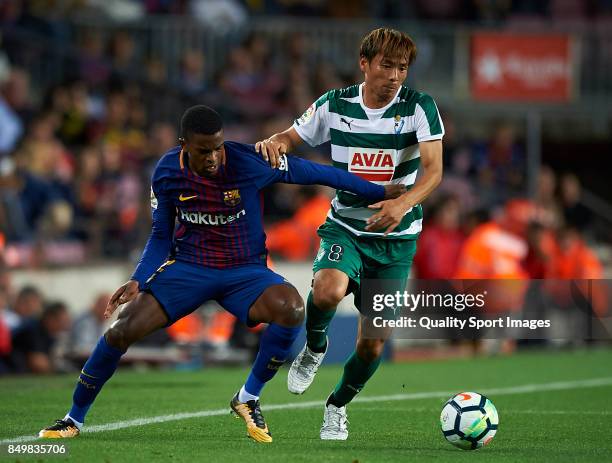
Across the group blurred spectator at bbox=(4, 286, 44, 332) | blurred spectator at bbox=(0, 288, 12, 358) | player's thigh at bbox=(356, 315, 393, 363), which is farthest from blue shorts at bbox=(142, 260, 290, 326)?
blurred spectator at bbox=(4, 286, 44, 332)

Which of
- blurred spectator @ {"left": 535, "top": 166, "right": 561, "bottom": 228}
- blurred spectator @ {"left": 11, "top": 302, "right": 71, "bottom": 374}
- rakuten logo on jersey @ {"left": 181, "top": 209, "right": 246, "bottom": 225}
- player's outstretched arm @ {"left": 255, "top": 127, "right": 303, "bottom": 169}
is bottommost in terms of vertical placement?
blurred spectator @ {"left": 535, "top": 166, "right": 561, "bottom": 228}

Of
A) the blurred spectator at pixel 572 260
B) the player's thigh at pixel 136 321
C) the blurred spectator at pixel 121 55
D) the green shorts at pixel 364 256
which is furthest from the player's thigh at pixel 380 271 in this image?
the blurred spectator at pixel 572 260

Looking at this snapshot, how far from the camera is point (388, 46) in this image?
25.8 ft

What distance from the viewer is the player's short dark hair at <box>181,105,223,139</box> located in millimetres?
7316

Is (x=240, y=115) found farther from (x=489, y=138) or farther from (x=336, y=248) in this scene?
(x=336, y=248)

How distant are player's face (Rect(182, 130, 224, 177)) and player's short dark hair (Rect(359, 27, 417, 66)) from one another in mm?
1152

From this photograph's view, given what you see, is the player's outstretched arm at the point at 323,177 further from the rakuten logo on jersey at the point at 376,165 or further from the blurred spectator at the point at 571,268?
the blurred spectator at the point at 571,268

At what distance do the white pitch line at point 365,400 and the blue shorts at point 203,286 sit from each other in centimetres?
105

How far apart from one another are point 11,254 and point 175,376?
2.52m

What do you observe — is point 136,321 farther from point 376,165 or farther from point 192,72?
point 192,72

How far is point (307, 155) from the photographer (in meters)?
18.4

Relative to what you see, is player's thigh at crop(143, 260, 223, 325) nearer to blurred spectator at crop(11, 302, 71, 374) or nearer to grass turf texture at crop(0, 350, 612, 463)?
grass turf texture at crop(0, 350, 612, 463)

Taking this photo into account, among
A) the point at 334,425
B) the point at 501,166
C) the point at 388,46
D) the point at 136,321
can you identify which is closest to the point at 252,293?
the point at 136,321

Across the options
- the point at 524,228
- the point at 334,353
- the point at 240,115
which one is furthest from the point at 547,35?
the point at 334,353
